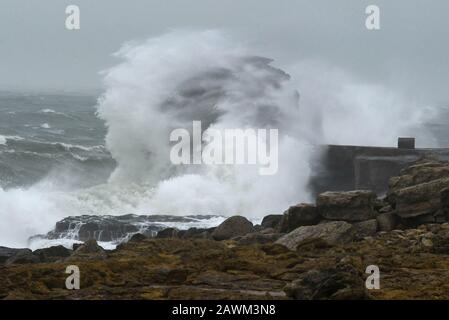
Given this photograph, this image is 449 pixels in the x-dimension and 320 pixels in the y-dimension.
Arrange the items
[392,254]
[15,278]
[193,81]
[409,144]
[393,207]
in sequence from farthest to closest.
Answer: [193,81] < [409,144] < [393,207] < [392,254] < [15,278]

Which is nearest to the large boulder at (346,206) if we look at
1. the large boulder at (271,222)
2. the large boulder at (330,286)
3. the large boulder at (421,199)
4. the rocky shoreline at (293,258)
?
the rocky shoreline at (293,258)

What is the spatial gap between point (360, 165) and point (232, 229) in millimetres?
7530

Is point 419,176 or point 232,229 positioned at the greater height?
point 419,176

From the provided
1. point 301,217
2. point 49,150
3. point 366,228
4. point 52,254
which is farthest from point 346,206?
point 49,150

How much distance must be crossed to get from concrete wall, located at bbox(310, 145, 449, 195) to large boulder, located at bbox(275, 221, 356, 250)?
24.2 ft

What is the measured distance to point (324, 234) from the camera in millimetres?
12211

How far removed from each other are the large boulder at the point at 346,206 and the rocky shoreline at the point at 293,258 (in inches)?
0.7

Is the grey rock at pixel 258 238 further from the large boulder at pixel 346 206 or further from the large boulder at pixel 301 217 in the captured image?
the large boulder at pixel 346 206

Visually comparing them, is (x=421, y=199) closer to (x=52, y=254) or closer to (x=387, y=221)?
(x=387, y=221)

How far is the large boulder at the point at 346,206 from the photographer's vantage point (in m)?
13.7

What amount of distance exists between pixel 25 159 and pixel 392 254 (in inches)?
929
